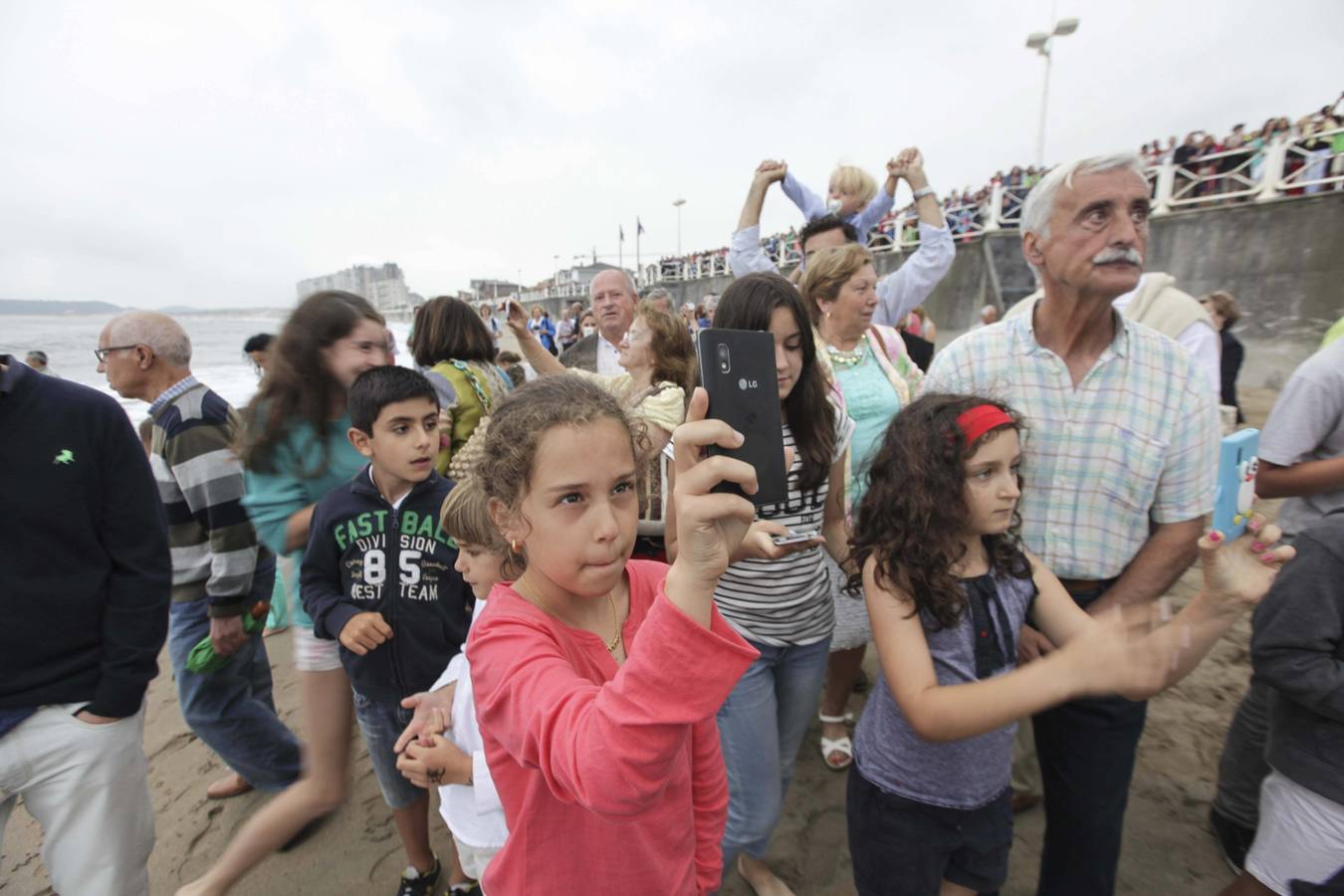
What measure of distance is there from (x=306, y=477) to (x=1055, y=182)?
2.73 m

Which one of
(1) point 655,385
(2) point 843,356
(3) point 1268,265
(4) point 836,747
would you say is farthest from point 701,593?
(3) point 1268,265

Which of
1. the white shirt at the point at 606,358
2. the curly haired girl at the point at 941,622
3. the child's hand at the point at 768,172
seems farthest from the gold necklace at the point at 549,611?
the white shirt at the point at 606,358

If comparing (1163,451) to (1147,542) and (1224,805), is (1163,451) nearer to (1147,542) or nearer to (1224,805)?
(1147,542)

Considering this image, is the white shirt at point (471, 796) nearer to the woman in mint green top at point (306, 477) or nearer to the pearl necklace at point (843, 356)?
the woman in mint green top at point (306, 477)

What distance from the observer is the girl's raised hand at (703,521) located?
0.74m

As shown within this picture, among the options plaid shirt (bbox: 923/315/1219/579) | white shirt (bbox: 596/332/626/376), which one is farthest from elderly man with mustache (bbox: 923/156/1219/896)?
white shirt (bbox: 596/332/626/376)

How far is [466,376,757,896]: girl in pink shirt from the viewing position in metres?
0.74

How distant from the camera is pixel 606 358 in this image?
4.62 meters

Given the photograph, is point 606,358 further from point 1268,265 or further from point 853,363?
point 1268,265

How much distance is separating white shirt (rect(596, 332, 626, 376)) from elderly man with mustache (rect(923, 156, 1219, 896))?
119 inches

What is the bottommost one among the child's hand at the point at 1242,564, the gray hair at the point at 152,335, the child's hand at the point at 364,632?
the child's hand at the point at 364,632

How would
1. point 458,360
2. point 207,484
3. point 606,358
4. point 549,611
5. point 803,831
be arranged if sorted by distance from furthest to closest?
point 606,358 < point 458,360 < point 803,831 < point 207,484 < point 549,611

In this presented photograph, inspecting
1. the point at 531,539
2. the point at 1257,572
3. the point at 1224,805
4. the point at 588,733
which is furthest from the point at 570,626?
the point at 1224,805

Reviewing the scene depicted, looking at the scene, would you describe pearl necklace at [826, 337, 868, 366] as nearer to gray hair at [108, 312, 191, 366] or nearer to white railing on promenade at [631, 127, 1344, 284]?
gray hair at [108, 312, 191, 366]
